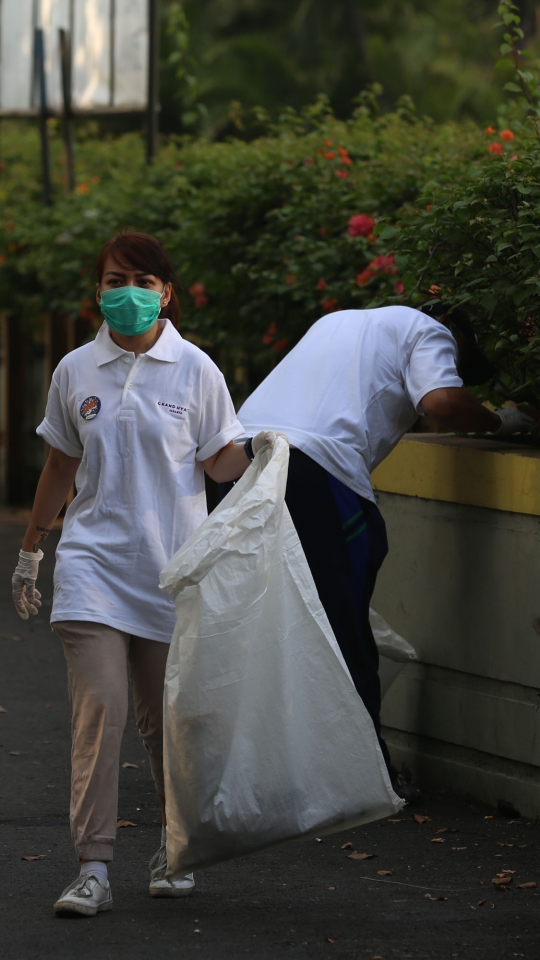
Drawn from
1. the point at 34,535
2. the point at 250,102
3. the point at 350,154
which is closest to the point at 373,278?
the point at 350,154

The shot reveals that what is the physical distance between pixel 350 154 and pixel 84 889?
4728 millimetres

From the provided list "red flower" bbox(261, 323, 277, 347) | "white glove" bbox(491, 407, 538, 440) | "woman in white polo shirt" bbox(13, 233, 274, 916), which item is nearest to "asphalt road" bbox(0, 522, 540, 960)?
"woman in white polo shirt" bbox(13, 233, 274, 916)

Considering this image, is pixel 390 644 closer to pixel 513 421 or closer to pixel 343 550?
pixel 343 550

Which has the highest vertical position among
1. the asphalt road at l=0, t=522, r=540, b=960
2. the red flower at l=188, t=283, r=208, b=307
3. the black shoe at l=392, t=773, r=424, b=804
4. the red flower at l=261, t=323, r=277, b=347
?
the red flower at l=188, t=283, r=208, b=307

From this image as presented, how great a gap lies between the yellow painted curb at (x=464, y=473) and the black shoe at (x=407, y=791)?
3.09 feet

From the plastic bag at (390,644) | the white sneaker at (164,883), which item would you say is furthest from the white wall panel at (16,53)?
the white sneaker at (164,883)

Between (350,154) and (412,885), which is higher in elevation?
(350,154)

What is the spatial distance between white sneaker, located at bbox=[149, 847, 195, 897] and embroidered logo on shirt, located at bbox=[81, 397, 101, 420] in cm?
117

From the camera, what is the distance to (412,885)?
4.01 meters

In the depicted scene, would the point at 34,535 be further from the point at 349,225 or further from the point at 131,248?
the point at 349,225

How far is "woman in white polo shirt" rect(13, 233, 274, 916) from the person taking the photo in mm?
3703

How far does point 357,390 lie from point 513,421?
57 centimetres

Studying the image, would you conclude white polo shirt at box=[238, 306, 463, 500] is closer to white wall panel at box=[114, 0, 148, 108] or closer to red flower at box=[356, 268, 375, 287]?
red flower at box=[356, 268, 375, 287]

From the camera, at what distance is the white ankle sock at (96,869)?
369 cm
